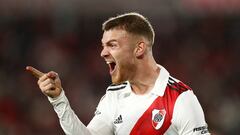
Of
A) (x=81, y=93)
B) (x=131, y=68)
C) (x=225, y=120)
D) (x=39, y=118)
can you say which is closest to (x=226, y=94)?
(x=225, y=120)

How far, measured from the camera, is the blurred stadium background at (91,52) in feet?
27.1

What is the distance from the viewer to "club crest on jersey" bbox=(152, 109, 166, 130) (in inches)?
156

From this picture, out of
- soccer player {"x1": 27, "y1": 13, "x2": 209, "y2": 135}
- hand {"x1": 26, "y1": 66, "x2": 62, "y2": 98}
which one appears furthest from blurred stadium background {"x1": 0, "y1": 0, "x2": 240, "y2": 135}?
→ hand {"x1": 26, "y1": 66, "x2": 62, "y2": 98}

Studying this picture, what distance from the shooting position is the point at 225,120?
8273 mm

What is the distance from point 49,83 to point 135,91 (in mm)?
821

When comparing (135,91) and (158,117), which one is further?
(135,91)

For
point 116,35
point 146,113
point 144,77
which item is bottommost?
point 146,113

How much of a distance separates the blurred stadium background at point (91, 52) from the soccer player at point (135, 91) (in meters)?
3.91

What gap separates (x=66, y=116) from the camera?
379cm

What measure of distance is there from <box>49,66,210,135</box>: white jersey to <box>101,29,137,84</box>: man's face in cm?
16

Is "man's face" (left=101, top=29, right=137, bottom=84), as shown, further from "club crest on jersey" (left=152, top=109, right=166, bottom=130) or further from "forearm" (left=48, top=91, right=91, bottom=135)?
"forearm" (left=48, top=91, right=91, bottom=135)

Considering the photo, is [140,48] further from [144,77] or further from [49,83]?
[49,83]

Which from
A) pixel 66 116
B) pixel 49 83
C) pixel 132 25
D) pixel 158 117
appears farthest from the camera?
pixel 132 25

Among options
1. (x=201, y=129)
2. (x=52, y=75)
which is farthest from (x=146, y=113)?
(x=52, y=75)
